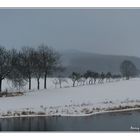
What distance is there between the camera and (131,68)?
8445mm

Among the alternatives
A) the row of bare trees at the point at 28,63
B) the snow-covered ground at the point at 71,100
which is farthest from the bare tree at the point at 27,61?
the snow-covered ground at the point at 71,100

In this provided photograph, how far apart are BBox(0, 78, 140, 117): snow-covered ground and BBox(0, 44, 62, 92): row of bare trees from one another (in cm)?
9

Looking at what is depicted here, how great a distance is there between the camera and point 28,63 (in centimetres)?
852

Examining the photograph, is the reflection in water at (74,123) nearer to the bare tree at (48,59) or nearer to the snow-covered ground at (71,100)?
the snow-covered ground at (71,100)

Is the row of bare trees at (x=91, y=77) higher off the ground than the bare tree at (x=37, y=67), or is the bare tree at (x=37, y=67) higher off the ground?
the bare tree at (x=37, y=67)

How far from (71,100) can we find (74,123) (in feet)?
0.86

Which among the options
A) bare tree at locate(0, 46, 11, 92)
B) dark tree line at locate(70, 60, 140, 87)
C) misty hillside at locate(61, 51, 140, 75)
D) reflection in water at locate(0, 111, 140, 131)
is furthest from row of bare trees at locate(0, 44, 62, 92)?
reflection in water at locate(0, 111, 140, 131)

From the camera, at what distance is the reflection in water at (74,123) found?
8328 millimetres

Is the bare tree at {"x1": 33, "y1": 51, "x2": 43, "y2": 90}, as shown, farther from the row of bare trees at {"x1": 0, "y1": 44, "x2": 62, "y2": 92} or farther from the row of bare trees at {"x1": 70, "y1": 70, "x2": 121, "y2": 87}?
the row of bare trees at {"x1": 70, "y1": 70, "x2": 121, "y2": 87}

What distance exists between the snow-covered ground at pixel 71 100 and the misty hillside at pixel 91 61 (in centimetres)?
17

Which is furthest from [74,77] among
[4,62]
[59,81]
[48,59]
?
[4,62]

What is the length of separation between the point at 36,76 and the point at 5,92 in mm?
384

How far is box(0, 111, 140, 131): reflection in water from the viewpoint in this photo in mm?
8328
